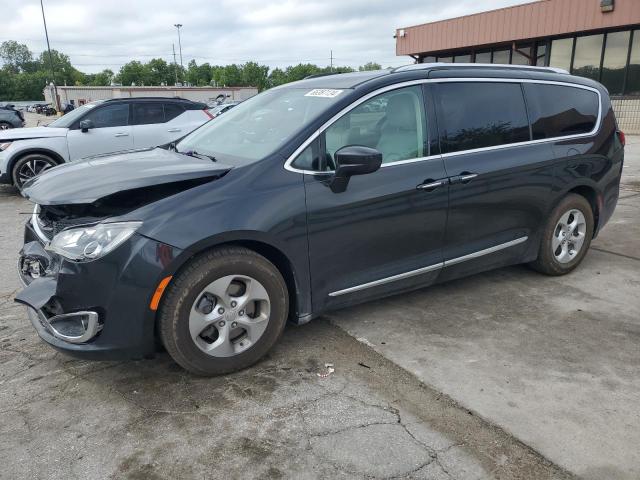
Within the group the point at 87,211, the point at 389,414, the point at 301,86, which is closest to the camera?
the point at 389,414

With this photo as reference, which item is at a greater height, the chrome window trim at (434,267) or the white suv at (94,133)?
the white suv at (94,133)

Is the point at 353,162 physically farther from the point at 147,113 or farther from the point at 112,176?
the point at 147,113

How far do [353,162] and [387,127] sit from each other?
60 cm

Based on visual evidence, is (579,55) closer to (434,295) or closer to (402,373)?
(434,295)

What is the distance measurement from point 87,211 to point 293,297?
4.24 feet

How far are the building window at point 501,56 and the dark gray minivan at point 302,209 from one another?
65.1ft

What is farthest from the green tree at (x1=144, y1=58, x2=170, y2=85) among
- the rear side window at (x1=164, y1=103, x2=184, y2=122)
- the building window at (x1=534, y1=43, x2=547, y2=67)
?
the rear side window at (x1=164, y1=103, x2=184, y2=122)

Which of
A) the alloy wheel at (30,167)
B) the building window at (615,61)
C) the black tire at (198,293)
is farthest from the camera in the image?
the building window at (615,61)

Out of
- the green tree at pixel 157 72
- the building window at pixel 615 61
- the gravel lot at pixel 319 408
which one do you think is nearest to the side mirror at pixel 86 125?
the gravel lot at pixel 319 408

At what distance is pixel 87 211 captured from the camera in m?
2.90

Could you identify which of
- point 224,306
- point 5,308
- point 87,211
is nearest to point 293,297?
point 224,306

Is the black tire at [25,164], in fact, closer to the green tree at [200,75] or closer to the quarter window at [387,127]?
the quarter window at [387,127]

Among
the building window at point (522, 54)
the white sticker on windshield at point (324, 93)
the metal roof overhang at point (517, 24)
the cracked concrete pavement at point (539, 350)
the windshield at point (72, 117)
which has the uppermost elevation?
the metal roof overhang at point (517, 24)

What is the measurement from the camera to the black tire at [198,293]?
2.79 meters
